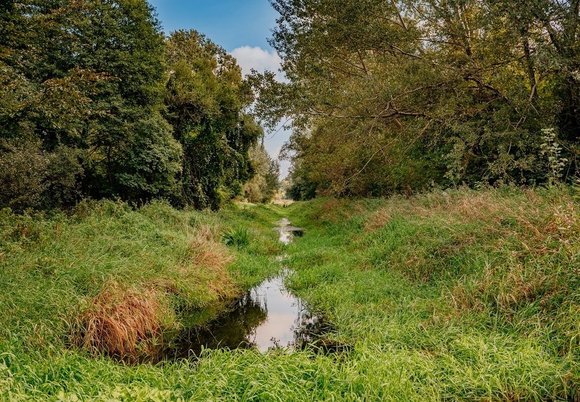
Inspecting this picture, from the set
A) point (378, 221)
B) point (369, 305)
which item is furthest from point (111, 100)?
point (369, 305)

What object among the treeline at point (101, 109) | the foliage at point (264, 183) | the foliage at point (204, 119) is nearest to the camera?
the treeline at point (101, 109)

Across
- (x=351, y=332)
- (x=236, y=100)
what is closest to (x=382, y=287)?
(x=351, y=332)

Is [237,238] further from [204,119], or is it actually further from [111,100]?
[204,119]

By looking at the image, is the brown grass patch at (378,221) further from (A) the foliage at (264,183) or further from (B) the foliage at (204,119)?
(A) the foliage at (264,183)

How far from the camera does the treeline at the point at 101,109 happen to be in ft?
33.2

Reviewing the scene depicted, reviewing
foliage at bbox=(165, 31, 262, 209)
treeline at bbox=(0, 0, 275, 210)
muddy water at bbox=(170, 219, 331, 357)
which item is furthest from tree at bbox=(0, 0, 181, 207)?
muddy water at bbox=(170, 219, 331, 357)

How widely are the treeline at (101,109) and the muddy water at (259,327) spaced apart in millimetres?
5996

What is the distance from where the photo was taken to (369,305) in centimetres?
806

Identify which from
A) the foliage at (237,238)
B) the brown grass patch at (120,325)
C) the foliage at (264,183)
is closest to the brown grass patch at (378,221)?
the foliage at (237,238)

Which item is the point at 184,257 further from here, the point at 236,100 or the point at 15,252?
the point at 236,100

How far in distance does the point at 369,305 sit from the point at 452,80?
9.36 m

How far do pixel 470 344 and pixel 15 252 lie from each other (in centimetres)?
878

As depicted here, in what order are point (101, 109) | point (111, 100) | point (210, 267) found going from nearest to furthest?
point (210, 267), point (101, 109), point (111, 100)

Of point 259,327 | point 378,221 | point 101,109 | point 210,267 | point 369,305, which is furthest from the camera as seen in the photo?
point 101,109
